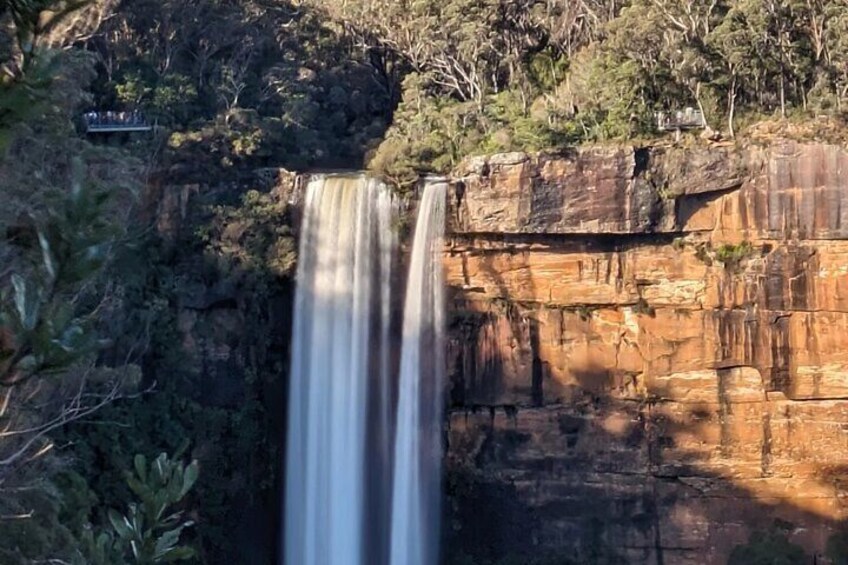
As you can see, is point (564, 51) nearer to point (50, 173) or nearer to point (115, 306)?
point (115, 306)

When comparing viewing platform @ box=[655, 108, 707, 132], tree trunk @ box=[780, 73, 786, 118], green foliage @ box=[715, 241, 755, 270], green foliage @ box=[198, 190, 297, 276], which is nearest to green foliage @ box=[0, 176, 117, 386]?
green foliage @ box=[715, 241, 755, 270]

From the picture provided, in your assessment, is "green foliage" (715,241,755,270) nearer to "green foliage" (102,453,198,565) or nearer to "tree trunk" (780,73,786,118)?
"tree trunk" (780,73,786,118)

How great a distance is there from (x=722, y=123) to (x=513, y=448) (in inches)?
314

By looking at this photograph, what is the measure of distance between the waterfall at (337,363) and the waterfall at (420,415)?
46 cm

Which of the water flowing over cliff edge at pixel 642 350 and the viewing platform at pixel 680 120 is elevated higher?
the viewing platform at pixel 680 120

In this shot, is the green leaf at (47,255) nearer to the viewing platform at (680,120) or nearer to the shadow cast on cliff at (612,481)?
the shadow cast on cliff at (612,481)

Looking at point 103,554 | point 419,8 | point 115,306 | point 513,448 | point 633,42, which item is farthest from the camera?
point 419,8

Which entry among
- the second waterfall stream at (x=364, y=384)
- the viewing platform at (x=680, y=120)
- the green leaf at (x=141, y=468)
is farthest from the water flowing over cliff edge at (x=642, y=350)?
the green leaf at (x=141, y=468)

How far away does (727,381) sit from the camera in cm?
2061

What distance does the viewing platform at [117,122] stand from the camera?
24.9m

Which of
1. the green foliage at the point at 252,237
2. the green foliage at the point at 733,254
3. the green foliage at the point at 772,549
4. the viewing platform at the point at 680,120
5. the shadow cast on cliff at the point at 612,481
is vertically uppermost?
the viewing platform at the point at 680,120

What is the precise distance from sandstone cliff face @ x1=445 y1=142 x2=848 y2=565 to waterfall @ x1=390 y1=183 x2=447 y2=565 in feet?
1.23

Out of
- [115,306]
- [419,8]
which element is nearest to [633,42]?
[419,8]

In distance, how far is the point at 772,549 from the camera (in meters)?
20.2
